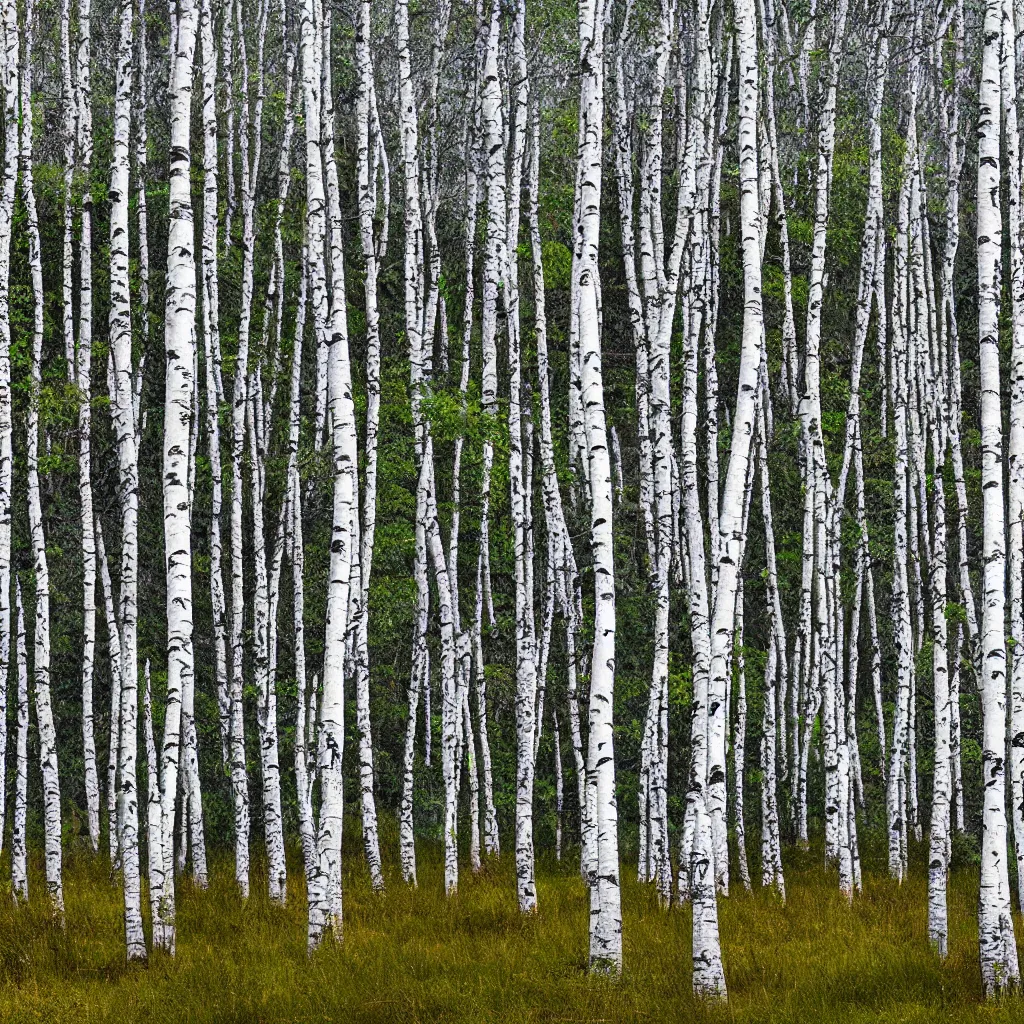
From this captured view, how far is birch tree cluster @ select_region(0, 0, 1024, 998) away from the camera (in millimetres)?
7984

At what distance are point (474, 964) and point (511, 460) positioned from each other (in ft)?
16.6

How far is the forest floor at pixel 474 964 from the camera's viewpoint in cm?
655

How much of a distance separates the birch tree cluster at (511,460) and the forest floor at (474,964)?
0.38 meters

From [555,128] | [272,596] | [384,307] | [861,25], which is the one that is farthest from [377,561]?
[861,25]

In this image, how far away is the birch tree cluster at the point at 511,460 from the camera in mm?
7984

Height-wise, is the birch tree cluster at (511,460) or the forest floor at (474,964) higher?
the birch tree cluster at (511,460)

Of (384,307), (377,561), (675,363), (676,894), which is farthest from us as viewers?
(384,307)

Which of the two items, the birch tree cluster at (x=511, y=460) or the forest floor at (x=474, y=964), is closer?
the forest floor at (x=474, y=964)

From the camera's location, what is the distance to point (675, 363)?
55.9ft

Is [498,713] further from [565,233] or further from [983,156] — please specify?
[983,156]

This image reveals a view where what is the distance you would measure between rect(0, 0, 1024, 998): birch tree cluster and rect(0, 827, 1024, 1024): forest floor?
379mm

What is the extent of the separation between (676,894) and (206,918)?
4705 mm

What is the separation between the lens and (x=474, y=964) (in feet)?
24.9

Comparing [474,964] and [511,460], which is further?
[511,460]
